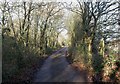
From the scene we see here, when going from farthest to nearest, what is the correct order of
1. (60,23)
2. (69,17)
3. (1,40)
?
1. (60,23)
2. (69,17)
3. (1,40)

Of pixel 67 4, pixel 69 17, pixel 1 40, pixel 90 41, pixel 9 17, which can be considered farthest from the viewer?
pixel 69 17

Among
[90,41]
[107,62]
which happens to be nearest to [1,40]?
[107,62]

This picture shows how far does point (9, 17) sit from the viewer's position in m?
29.4

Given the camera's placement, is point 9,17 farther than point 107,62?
Yes

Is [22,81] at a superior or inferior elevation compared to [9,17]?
inferior

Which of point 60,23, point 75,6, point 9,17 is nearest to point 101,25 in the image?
point 75,6

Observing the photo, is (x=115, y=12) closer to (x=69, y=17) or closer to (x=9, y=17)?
(x=9, y=17)

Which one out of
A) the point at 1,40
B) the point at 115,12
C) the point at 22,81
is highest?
the point at 115,12

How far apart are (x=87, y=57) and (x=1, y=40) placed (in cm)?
898

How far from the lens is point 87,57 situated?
21.8 meters

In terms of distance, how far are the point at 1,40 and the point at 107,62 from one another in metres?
7.09

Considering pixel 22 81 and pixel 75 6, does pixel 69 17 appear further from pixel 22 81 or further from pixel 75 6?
pixel 22 81

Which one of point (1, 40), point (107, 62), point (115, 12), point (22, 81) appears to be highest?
point (115, 12)

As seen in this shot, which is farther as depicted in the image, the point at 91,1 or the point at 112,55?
the point at 91,1
